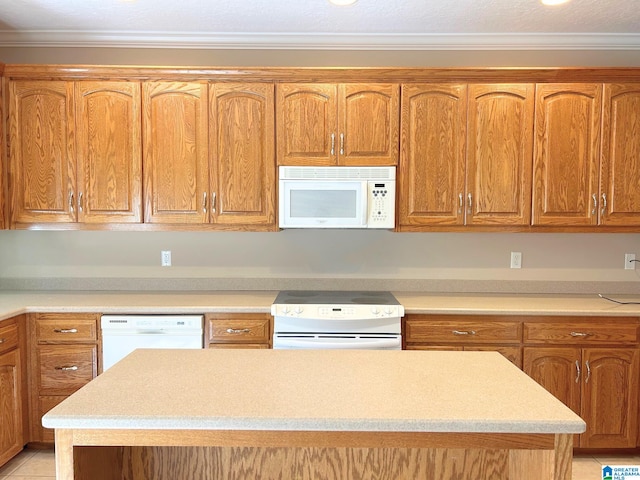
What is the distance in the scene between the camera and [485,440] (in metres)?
1.25

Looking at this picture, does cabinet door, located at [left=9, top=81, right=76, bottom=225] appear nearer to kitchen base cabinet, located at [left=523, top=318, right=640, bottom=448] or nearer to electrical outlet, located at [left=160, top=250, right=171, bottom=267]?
electrical outlet, located at [left=160, top=250, right=171, bottom=267]

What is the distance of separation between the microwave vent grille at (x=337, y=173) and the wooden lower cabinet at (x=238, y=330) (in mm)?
849

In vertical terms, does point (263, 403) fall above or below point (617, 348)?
above

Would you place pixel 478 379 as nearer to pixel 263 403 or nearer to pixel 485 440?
pixel 485 440

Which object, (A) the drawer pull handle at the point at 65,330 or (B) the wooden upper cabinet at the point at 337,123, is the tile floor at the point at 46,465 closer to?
(A) the drawer pull handle at the point at 65,330

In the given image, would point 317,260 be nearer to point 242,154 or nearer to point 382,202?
point 382,202

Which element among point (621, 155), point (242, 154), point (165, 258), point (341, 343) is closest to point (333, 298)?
Answer: point (341, 343)

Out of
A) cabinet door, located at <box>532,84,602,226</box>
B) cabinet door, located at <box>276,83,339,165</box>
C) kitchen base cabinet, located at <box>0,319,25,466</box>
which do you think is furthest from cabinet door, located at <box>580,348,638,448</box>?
kitchen base cabinet, located at <box>0,319,25,466</box>

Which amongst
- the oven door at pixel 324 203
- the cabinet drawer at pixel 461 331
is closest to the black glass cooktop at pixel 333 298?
the cabinet drawer at pixel 461 331

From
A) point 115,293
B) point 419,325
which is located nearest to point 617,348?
point 419,325

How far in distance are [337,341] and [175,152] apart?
1495mm

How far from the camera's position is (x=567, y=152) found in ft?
9.91

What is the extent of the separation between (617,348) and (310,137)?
2.13 metres

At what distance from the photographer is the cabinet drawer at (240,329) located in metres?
2.85
